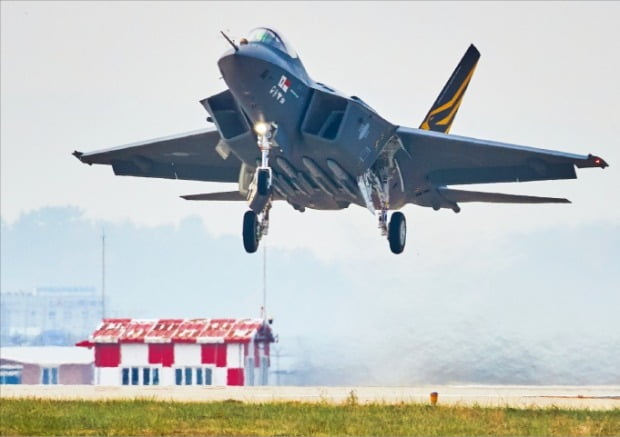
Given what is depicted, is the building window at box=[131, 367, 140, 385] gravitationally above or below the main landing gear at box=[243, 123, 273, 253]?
below

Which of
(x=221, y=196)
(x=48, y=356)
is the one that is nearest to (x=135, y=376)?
(x=48, y=356)

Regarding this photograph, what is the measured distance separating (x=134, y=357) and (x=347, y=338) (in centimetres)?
1874

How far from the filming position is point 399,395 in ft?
98.5

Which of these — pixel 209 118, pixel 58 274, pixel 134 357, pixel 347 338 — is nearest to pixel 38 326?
pixel 58 274

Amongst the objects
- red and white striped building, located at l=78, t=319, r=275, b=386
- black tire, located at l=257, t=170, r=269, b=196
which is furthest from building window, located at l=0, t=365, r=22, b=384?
black tire, located at l=257, t=170, r=269, b=196

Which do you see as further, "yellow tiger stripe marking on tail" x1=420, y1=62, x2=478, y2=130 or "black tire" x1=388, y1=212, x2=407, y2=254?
"yellow tiger stripe marking on tail" x1=420, y1=62, x2=478, y2=130

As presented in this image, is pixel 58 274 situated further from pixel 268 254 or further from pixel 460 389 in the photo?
pixel 460 389

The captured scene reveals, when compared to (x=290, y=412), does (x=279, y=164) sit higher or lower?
higher

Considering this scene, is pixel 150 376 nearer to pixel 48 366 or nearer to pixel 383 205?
Result: pixel 48 366

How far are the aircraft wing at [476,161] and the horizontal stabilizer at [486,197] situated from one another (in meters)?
0.28

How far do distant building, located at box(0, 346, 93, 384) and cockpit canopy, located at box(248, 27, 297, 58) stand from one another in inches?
1727

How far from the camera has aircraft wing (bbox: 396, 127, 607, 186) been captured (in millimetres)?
31906

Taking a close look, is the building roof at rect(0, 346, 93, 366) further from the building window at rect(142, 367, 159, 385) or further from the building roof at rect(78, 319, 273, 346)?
the building window at rect(142, 367, 159, 385)

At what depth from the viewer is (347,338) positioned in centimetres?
4031
